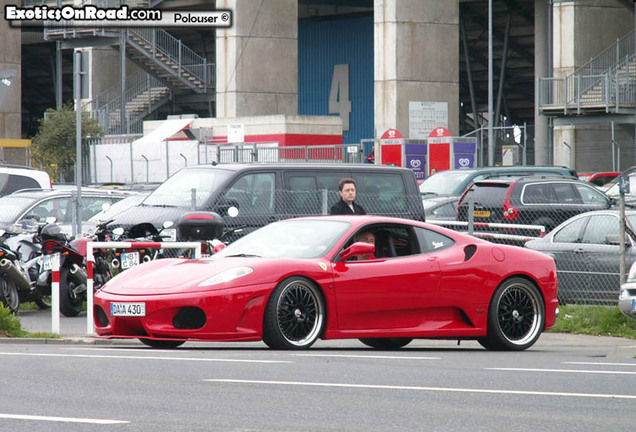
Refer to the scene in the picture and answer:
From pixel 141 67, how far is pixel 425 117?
15583 millimetres

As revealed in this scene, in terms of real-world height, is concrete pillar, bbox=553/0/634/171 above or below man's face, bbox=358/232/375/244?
above

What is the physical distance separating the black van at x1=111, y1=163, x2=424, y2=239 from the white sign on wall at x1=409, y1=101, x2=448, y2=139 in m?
33.6

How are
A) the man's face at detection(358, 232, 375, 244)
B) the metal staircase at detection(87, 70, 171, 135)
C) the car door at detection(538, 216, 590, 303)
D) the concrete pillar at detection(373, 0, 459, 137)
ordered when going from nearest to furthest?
the man's face at detection(358, 232, 375, 244) → the car door at detection(538, 216, 590, 303) → the concrete pillar at detection(373, 0, 459, 137) → the metal staircase at detection(87, 70, 171, 135)

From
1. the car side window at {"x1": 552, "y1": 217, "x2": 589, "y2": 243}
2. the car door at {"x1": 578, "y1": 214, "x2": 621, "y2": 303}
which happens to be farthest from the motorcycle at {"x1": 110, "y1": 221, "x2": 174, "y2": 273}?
the car door at {"x1": 578, "y1": 214, "x2": 621, "y2": 303}

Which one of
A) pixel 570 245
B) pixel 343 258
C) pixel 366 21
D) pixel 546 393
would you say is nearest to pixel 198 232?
pixel 343 258

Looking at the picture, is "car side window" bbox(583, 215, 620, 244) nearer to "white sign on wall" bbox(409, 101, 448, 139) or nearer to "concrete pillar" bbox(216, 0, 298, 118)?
"white sign on wall" bbox(409, 101, 448, 139)

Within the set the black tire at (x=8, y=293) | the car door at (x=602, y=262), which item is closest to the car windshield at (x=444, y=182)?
the car door at (x=602, y=262)

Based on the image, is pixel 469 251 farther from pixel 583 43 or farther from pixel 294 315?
pixel 583 43

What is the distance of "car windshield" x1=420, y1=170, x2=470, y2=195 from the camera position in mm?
28266

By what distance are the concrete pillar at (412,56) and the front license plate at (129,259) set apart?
35.2 metres

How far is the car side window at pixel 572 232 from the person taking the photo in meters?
17.5

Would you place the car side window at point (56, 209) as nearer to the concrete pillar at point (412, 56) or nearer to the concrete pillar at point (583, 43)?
the concrete pillar at point (583, 43)

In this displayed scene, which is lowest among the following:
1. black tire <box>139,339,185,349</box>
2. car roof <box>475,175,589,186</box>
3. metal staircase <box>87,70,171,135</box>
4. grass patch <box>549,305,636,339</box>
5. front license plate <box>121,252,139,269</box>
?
grass patch <box>549,305,636,339</box>

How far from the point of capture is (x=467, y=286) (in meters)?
12.2
